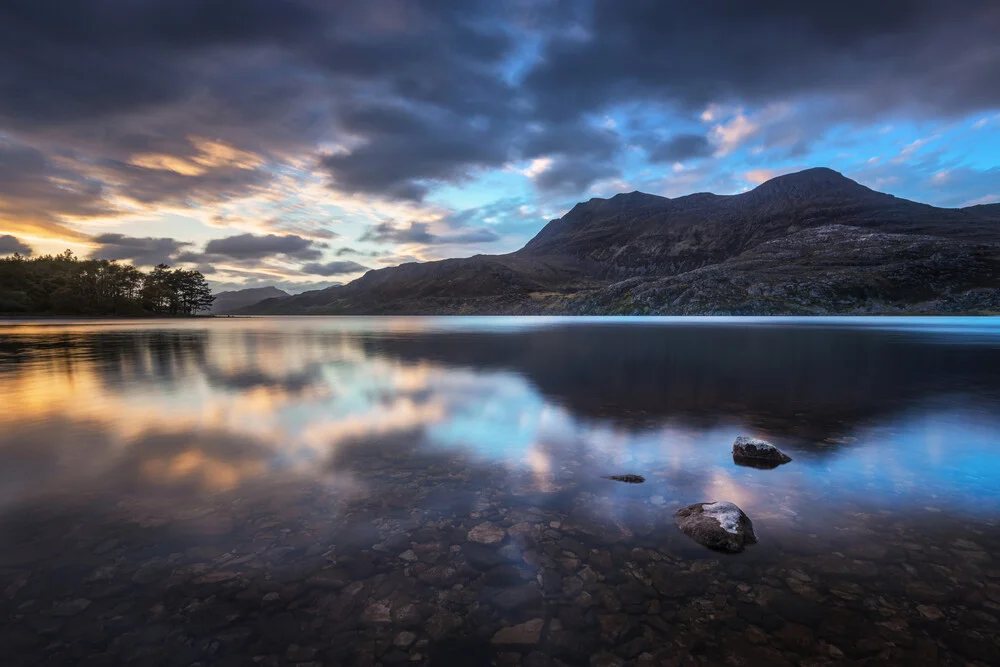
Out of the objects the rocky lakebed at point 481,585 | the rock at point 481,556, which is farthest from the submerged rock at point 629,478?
the rock at point 481,556

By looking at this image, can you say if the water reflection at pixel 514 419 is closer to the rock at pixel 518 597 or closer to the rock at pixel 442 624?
the rock at pixel 518 597

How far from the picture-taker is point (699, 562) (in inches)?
369

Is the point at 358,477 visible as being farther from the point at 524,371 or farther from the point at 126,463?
the point at 524,371

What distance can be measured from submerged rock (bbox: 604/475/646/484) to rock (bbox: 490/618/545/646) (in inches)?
285

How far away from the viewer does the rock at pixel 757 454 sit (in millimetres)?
15773

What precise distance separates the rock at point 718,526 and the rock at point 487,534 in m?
4.32

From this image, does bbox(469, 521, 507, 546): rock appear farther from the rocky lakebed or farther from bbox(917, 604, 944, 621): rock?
bbox(917, 604, 944, 621): rock

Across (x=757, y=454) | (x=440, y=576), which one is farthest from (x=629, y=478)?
(x=440, y=576)

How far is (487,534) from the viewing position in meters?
10.7

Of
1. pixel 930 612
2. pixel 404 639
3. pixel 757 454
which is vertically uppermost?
pixel 404 639

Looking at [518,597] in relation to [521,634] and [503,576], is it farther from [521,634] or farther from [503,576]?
[521,634]

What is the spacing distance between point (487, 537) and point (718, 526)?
17.2ft

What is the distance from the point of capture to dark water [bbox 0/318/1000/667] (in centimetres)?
717

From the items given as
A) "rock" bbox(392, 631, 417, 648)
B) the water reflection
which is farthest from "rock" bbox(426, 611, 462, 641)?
the water reflection
